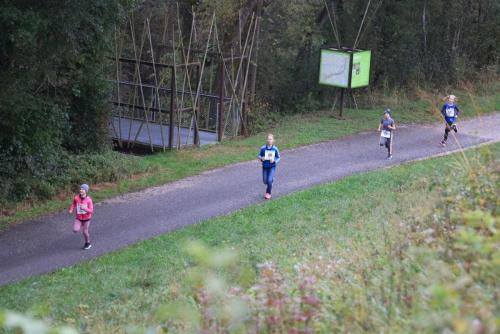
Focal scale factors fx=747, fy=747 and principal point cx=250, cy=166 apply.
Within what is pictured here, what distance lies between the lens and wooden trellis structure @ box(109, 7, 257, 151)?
74.5 ft

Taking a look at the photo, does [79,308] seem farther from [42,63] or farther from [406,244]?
[42,63]

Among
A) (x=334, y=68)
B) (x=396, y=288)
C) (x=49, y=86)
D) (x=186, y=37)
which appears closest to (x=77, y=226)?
(x=49, y=86)

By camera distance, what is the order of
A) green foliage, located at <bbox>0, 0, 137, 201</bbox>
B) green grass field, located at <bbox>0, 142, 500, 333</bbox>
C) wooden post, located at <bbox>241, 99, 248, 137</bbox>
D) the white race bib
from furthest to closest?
wooden post, located at <bbox>241, 99, 248, 137</bbox> < the white race bib < green foliage, located at <bbox>0, 0, 137, 201</bbox> < green grass field, located at <bbox>0, 142, 500, 333</bbox>

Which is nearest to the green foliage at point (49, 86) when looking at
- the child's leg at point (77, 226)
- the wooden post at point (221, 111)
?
the child's leg at point (77, 226)

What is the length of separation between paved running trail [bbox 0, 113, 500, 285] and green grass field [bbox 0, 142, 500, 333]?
716 millimetres

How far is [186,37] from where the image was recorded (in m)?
29.2

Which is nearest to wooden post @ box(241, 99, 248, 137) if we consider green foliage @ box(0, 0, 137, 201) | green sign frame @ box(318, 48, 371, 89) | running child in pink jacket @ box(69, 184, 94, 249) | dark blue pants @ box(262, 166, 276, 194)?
green sign frame @ box(318, 48, 371, 89)

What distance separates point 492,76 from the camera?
106 feet

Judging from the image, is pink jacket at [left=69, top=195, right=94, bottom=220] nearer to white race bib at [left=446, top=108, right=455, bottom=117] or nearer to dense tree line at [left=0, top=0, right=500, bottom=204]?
dense tree line at [left=0, top=0, right=500, bottom=204]

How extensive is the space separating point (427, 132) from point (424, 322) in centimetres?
2058

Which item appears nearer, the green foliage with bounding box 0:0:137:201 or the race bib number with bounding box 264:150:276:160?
the green foliage with bounding box 0:0:137:201

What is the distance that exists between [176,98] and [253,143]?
2733 mm

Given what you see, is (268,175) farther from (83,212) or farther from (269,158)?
(83,212)

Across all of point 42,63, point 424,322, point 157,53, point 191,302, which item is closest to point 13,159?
point 42,63
